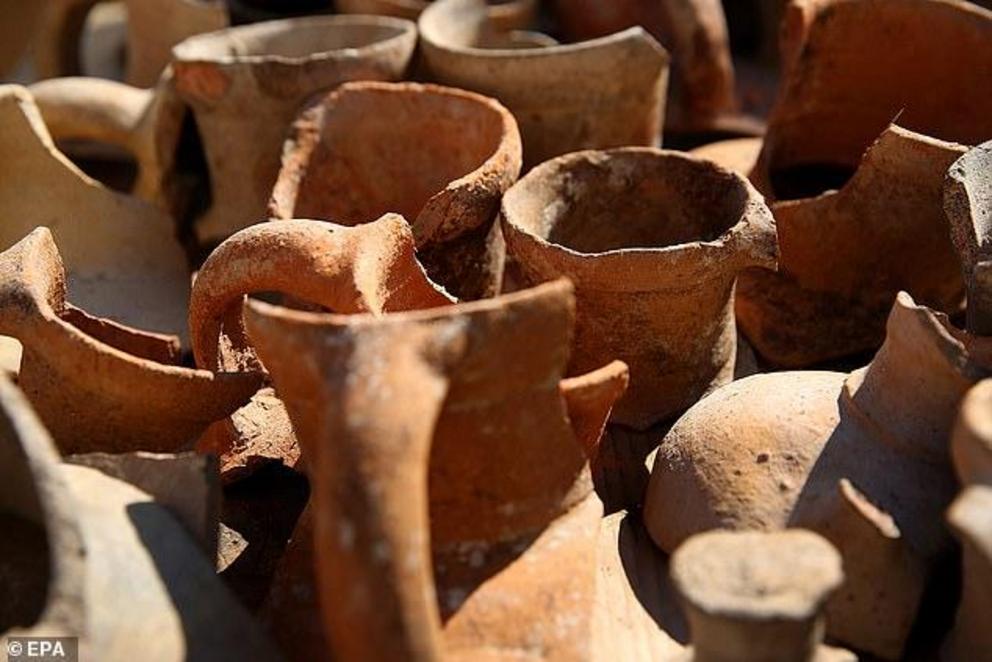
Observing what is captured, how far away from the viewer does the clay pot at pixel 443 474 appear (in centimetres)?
153

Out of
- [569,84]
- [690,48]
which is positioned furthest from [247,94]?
[690,48]

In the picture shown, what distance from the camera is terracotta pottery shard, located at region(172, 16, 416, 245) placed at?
3037 millimetres

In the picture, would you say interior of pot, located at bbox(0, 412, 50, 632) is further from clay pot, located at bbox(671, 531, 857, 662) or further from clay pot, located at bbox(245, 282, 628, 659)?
clay pot, located at bbox(671, 531, 857, 662)

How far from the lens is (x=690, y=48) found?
3.84 metres

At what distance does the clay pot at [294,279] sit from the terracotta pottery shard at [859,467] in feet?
1.94

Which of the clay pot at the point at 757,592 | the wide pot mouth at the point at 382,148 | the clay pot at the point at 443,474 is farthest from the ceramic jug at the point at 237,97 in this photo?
the clay pot at the point at 757,592

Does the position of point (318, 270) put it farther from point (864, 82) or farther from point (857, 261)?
point (864, 82)

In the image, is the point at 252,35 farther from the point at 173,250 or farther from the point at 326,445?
the point at 326,445

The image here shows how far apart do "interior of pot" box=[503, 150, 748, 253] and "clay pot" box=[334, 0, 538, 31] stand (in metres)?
1.18

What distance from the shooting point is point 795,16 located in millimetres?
3072

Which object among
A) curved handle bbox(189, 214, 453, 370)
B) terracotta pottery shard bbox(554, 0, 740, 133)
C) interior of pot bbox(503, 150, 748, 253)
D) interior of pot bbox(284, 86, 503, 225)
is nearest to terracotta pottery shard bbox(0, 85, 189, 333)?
interior of pot bbox(284, 86, 503, 225)

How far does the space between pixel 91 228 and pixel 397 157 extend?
2.63 ft

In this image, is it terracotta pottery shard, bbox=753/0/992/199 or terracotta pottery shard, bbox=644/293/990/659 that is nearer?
terracotta pottery shard, bbox=644/293/990/659

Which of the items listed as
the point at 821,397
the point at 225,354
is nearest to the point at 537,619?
the point at 821,397
